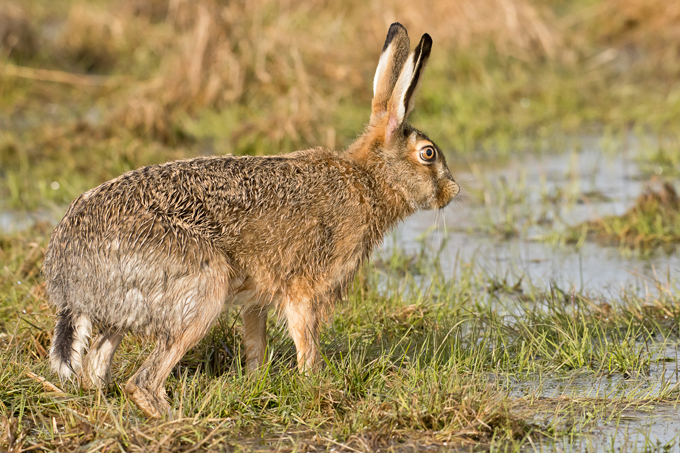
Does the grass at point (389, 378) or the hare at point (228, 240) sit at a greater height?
the hare at point (228, 240)

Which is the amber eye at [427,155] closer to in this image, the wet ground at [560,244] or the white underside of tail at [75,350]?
the wet ground at [560,244]

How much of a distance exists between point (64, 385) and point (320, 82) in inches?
261

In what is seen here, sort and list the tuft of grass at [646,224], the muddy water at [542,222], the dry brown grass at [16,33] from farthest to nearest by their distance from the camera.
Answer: the dry brown grass at [16,33] < the tuft of grass at [646,224] < the muddy water at [542,222]

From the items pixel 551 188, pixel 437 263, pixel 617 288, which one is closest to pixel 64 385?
pixel 437 263

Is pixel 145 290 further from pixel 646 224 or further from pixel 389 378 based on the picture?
pixel 646 224

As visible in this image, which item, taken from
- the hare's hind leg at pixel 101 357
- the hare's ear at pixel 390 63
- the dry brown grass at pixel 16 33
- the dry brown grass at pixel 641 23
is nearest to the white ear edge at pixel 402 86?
the hare's ear at pixel 390 63

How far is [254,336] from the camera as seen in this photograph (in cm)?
463

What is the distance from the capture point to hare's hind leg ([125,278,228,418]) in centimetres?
402

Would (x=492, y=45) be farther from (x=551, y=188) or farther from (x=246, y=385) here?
(x=246, y=385)

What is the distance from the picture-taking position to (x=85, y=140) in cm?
905

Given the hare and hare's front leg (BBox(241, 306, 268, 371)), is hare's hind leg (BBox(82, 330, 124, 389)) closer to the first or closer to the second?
the hare

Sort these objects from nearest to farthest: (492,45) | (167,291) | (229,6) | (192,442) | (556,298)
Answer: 1. (192,442)
2. (167,291)
3. (556,298)
4. (229,6)
5. (492,45)

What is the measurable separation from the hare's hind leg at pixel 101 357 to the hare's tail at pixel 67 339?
0.14 m

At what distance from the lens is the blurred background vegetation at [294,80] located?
29.0 feet
